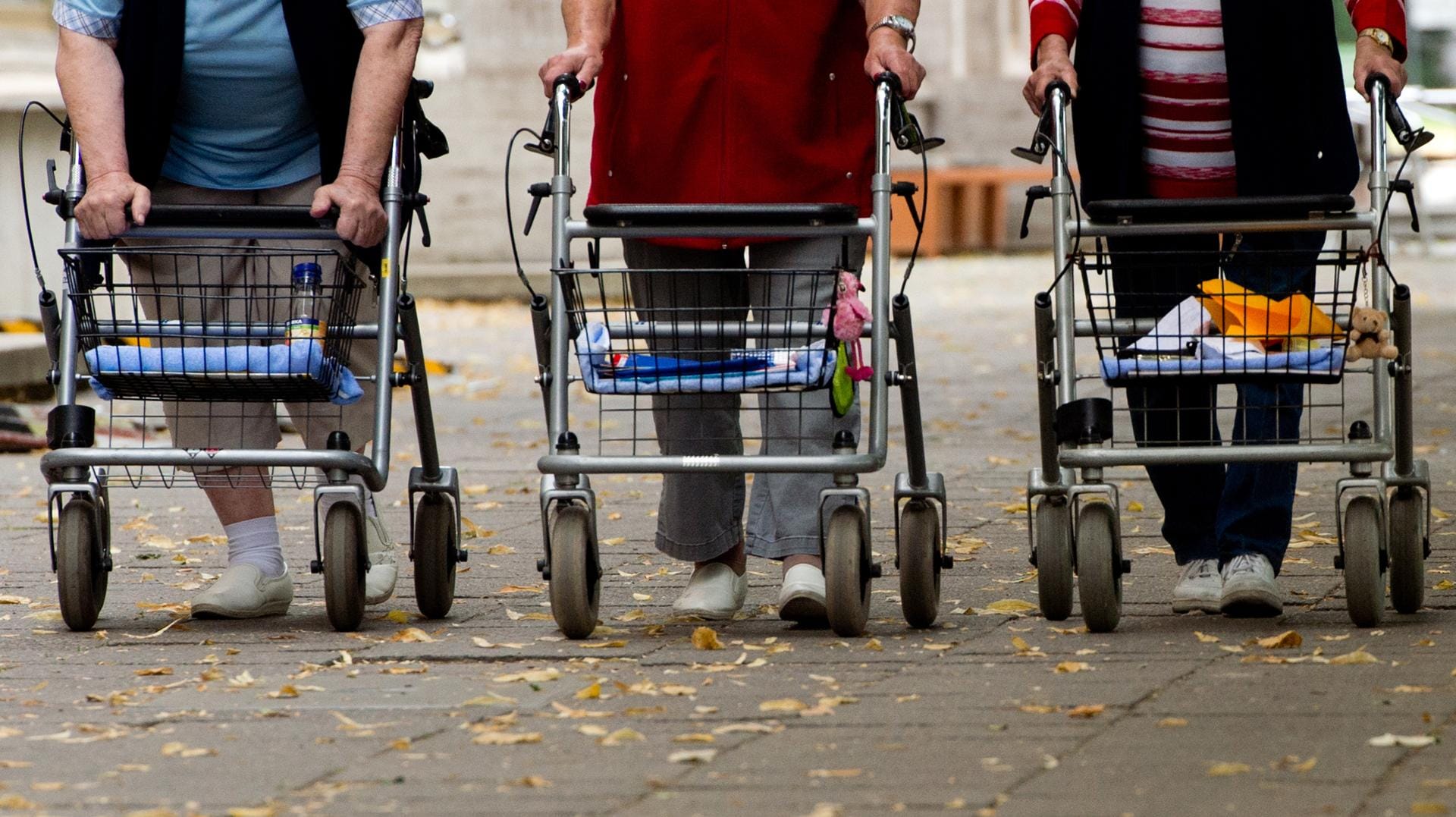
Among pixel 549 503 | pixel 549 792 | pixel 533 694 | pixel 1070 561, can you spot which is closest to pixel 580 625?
pixel 549 503

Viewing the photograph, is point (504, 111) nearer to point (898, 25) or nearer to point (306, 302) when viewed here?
point (306, 302)

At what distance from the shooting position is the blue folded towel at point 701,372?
4.45 m

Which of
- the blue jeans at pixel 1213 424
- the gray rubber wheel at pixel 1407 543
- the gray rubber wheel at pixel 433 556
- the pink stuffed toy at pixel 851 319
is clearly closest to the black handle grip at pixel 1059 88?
the blue jeans at pixel 1213 424

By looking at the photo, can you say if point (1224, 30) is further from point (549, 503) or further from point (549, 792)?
point (549, 792)

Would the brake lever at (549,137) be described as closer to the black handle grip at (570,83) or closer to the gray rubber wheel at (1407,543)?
the black handle grip at (570,83)

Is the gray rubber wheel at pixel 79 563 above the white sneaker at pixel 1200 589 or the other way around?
above

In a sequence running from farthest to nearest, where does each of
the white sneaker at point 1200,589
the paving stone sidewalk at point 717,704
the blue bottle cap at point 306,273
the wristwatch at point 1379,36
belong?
the white sneaker at point 1200,589 → the blue bottle cap at point 306,273 → the wristwatch at point 1379,36 → the paving stone sidewalk at point 717,704

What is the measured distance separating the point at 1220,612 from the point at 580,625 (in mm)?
1394

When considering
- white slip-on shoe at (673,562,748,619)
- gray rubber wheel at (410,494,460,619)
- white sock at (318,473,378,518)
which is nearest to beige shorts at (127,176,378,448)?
white sock at (318,473,378,518)

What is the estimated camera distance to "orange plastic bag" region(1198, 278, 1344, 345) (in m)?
4.43

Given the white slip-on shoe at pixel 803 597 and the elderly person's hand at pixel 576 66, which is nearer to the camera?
the elderly person's hand at pixel 576 66

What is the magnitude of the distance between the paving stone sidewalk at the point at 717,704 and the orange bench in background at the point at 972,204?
23269 millimetres

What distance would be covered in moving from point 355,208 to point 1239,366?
6.12 feet

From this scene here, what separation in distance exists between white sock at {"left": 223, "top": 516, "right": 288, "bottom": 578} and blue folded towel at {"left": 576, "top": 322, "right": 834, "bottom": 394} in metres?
1.11
